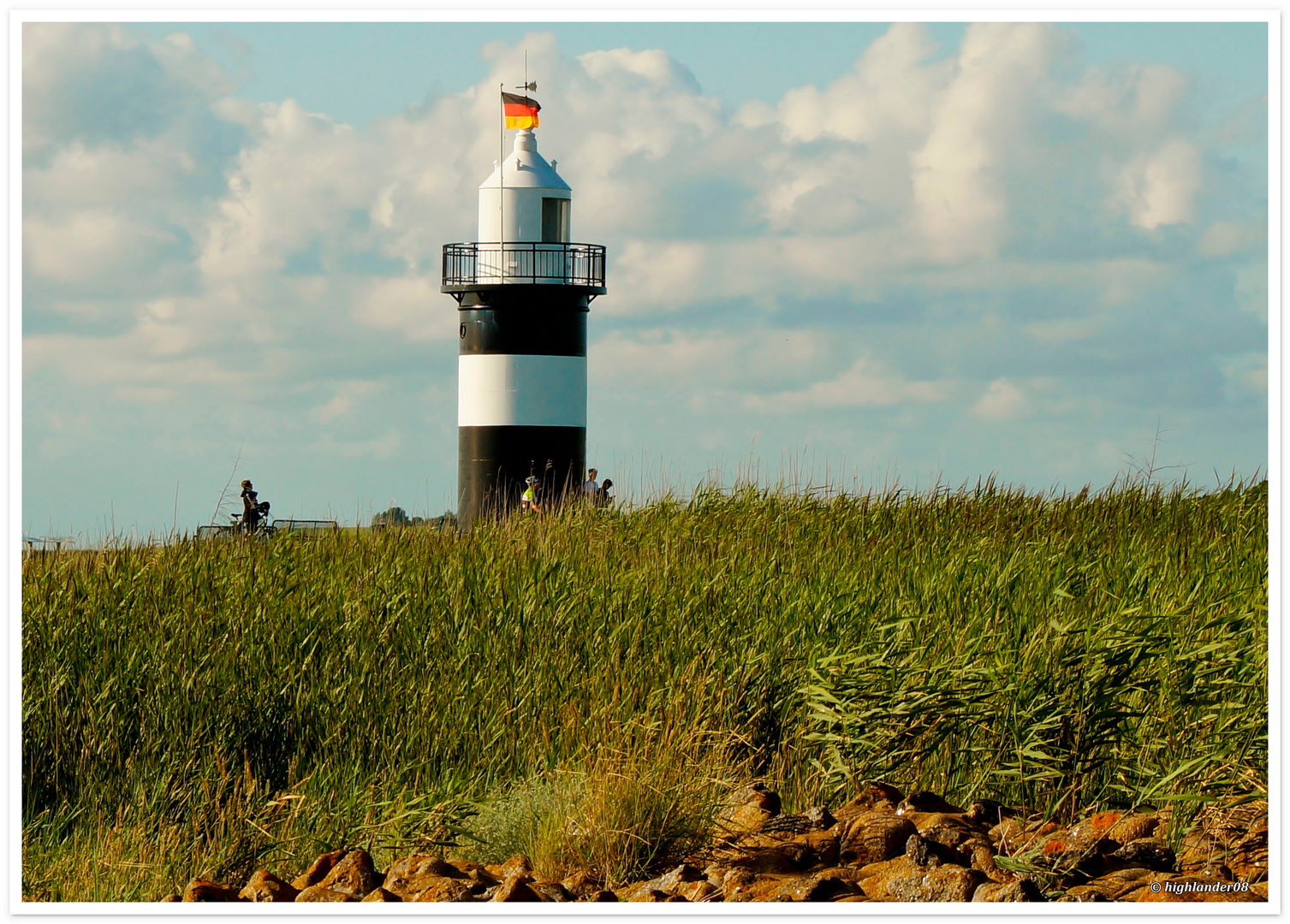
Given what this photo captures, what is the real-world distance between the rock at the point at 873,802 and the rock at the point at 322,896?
1678mm

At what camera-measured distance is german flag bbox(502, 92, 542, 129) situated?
1872 cm

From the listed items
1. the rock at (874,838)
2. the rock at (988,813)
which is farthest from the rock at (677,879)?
the rock at (988,813)

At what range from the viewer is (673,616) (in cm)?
602

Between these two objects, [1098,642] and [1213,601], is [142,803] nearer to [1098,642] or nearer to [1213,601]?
[1098,642]

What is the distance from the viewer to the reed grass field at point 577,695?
432 cm

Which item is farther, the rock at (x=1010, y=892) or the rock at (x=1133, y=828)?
the rock at (x=1133, y=828)

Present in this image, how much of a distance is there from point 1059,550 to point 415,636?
4.01 metres

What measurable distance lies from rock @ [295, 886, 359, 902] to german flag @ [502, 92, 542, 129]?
1636cm

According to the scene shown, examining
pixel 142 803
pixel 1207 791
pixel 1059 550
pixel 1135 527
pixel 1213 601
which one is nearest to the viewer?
pixel 1207 791

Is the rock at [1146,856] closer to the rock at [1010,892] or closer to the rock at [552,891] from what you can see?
the rock at [1010,892]

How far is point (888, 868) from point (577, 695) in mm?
2102

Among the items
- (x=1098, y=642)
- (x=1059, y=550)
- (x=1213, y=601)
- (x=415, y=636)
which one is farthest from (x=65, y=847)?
(x=1059, y=550)

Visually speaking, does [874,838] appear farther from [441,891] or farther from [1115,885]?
[441,891]

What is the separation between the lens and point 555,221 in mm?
→ 18078
